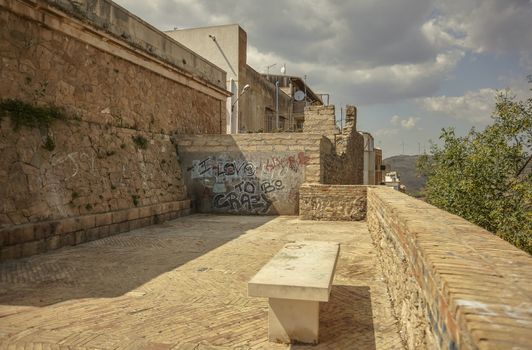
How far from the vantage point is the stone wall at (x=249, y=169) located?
12344 mm

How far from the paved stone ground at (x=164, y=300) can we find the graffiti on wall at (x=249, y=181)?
4740 millimetres

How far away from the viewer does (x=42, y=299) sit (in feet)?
14.6

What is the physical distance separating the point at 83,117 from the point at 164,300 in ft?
19.8

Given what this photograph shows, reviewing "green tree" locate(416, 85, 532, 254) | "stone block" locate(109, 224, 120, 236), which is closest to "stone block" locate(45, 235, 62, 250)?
"stone block" locate(109, 224, 120, 236)

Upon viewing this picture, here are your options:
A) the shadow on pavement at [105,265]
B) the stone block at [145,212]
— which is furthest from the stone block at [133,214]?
the shadow on pavement at [105,265]

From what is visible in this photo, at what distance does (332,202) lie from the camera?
1118 cm

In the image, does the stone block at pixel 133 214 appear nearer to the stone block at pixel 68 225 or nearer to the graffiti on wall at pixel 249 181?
the stone block at pixel 68 225

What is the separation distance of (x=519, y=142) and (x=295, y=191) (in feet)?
26.2

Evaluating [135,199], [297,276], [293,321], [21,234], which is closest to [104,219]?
[135,199]

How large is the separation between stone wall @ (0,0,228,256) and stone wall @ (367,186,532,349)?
20.4 feet

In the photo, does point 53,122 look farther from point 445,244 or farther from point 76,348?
point 445,244

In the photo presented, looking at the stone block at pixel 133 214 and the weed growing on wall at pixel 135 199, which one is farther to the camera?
the weed growing on wall at pixel 135 199

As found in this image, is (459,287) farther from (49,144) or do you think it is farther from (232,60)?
(232,60)

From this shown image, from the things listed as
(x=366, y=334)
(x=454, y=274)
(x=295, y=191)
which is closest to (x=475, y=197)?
(x=295, y=191)
